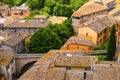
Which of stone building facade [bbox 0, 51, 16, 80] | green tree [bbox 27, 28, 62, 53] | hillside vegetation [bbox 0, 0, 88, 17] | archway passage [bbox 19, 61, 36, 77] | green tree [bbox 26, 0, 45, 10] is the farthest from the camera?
green tree [bbox 26, 0, 45, 10]

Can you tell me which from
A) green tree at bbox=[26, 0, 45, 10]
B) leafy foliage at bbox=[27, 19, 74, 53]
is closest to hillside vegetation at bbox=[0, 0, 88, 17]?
green tree at bbox=[26, 0, 45, 10]

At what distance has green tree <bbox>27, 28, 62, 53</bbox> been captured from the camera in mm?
70938

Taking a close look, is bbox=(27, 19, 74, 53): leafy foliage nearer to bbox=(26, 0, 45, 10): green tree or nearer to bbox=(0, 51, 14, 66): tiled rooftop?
bbox=(0, 51, 14, 66): tiled rooftop

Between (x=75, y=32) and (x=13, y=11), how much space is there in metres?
28.4

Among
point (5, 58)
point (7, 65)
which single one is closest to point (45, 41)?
point (5, 58)

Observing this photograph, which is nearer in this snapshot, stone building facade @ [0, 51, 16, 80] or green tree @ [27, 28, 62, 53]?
stone building facade @ [0, 51, 16, 80]

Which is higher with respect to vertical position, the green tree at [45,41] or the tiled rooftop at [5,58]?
the green tree at [45,41]

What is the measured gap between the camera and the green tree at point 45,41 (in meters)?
70.9

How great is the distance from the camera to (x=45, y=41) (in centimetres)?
7088

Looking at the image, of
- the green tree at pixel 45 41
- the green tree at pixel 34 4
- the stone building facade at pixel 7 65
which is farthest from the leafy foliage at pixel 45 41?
the green tree at pixel 34 4

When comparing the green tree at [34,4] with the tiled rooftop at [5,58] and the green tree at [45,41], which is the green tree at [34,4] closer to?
the green tree at [45,41]

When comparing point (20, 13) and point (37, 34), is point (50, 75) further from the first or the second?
point (20, 13)

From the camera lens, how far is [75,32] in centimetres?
7894

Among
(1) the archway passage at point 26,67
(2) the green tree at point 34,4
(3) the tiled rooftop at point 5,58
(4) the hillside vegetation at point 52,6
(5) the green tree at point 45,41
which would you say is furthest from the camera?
(2) the green tree at point 34,4
